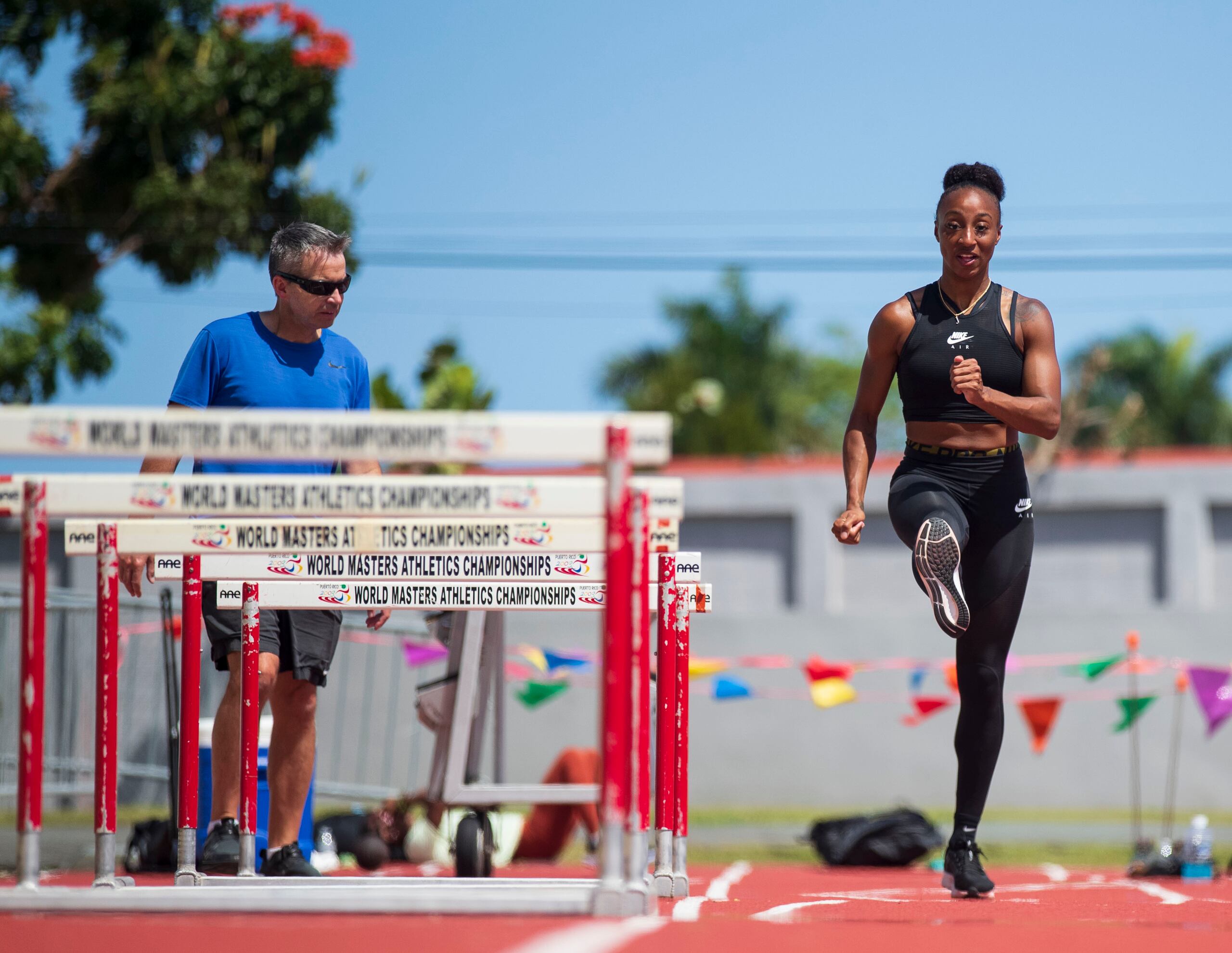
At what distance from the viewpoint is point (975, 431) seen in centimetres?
471

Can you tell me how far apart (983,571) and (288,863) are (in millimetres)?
2414

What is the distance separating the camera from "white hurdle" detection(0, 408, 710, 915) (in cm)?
299

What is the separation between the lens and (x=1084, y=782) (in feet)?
56.0

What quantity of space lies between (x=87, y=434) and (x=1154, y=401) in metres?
42.9

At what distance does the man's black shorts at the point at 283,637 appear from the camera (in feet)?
16.5

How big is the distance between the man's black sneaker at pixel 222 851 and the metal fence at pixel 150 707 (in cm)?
235

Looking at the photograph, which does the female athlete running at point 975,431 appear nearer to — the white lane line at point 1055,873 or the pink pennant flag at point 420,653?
the white lane line at point 1055,873

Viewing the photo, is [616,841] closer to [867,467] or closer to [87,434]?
[87,434]

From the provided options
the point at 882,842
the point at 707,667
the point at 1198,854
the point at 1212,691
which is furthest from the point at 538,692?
the point at 1198,854

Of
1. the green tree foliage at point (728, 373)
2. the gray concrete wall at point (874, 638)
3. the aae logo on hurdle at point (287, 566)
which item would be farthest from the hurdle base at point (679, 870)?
the green tree foliage at point (728, 373)

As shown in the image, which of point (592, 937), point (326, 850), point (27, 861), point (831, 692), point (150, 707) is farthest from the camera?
point (150, 707)

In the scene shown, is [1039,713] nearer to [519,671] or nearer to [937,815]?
[937,815]

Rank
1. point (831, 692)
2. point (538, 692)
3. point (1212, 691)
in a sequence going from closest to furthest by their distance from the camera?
point (1212, 691) < point (831, 692) < point (538, 692)

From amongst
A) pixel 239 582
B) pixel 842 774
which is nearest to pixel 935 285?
pixel 239 582
